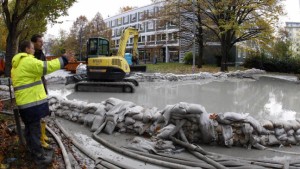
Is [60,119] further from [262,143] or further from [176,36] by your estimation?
[176,36]

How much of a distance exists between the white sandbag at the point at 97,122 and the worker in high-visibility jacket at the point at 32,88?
2554 mm

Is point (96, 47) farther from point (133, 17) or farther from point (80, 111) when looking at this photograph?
point (133, 17)

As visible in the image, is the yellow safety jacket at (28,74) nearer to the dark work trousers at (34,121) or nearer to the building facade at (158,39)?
the dark work trousers at (34,121)

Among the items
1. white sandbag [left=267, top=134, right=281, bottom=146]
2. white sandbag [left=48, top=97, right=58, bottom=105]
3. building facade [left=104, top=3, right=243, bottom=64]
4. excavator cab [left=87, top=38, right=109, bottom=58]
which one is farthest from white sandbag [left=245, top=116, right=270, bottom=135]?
building facade [left=104, top=3, right=243, bottom=64]

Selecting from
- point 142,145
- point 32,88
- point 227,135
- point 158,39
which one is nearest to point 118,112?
point 142,145

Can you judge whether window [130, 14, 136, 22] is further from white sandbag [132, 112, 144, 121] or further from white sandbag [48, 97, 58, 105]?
white sandbag [132, 112, 144, 121]

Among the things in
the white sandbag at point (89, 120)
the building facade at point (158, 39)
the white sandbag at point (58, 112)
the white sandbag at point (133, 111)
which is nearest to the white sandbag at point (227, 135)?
the white sandbag at point (133, 111)

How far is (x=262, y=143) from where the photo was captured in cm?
643

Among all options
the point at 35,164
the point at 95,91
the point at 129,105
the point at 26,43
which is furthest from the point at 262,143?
the point at 95,91

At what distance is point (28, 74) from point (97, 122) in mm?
3090

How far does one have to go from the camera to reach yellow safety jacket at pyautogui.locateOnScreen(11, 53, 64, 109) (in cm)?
446

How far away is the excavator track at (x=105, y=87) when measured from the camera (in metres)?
14.1

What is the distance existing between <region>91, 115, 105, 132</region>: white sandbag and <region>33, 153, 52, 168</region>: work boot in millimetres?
2591

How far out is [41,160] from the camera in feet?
15.0
